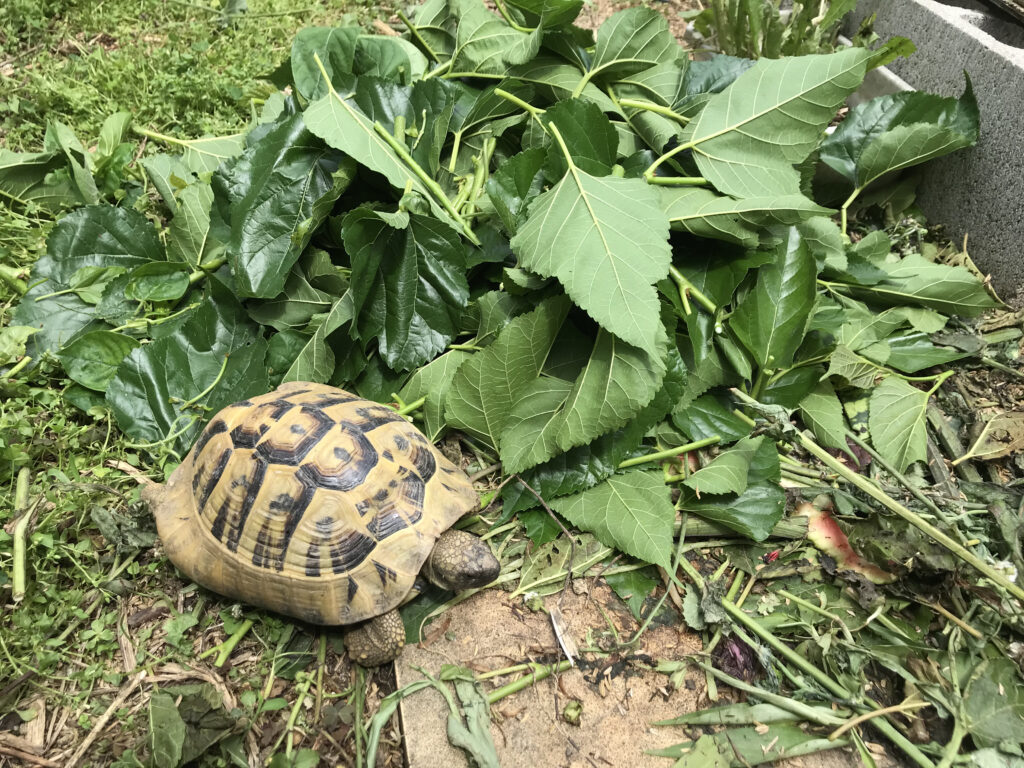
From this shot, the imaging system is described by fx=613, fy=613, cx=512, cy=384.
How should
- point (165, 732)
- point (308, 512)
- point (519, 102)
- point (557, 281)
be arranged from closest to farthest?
1. point (165, 732)
2. point (308, 512)
3. point (557, 281)
4. point (519, 102)

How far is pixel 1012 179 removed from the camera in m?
2.40

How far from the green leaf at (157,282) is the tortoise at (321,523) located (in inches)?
27.8

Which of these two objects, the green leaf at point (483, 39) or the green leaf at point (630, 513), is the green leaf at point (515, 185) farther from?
the green leaf at point (630, 513)

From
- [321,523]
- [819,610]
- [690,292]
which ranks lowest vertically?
[819,610]

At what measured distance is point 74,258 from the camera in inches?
93.4

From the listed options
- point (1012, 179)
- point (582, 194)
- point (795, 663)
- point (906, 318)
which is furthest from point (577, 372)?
point (1012, 179)

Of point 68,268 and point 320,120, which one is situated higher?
point 320,120

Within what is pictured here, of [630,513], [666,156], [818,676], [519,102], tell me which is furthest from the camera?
[519,102]

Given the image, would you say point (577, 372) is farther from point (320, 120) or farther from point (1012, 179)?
point (1012, 179)

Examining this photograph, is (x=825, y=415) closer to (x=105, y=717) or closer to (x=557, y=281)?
(x=557, y=281)

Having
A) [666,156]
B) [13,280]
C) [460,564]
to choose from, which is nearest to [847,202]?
[666,156]

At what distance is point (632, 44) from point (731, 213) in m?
0.81

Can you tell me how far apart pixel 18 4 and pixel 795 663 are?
4.90 metres

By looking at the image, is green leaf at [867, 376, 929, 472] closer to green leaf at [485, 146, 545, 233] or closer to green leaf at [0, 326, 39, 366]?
green leaf at [485, 146, 545, 233]
